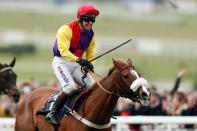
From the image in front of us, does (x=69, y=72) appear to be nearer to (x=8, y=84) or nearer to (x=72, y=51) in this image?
(x=72, y=51)

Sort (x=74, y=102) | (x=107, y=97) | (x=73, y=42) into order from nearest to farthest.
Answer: (x=107, y=97), (x=74, y=102), (x=73, y=42)

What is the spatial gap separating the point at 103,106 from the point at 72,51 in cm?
107

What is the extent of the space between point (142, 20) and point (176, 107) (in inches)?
2588

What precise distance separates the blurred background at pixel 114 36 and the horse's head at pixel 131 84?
41.2m

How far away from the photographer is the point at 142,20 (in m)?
76.0

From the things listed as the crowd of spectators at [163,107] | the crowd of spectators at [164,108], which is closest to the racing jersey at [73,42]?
the crowd of spectators at [163,107]

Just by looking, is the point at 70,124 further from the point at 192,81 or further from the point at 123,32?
the point at 123,32

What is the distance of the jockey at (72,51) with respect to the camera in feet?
21.7

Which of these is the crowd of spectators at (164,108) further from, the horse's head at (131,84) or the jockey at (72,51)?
the horse's head at (131,84)

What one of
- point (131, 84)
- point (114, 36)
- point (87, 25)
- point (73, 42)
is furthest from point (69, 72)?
point (114, 36)

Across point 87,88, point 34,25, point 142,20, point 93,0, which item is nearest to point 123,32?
point 142,20

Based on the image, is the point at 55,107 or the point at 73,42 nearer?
the point at 55,107

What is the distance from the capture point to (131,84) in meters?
5.95

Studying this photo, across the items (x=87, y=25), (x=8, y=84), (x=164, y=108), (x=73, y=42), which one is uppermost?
(x=87, y=25)
